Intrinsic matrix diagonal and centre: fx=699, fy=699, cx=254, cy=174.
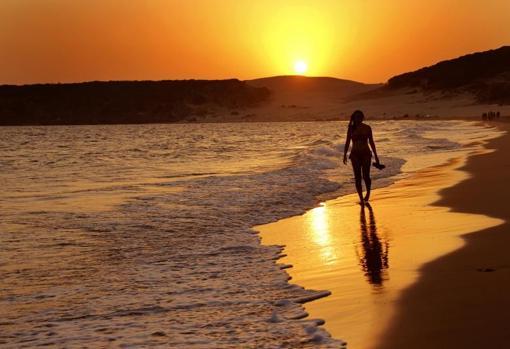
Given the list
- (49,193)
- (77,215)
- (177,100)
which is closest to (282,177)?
(49,193)

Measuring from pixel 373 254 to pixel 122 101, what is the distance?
172626 millimetres

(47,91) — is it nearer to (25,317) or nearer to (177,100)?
(177,100)

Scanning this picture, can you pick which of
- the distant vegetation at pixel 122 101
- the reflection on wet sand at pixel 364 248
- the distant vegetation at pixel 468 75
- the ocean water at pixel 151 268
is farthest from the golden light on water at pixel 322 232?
the distant vegetation at pixel 122 101

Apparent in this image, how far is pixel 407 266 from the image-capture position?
6453 mm

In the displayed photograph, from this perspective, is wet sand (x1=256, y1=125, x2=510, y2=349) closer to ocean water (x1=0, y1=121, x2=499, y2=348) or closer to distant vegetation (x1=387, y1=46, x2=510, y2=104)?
ocean water (x1=0, y1=121, x2=499, y2=348)

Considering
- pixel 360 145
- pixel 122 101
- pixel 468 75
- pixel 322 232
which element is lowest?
pixel 322 232

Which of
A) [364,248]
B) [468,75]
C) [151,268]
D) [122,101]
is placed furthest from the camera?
[122,101]

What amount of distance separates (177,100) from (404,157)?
5956 inches

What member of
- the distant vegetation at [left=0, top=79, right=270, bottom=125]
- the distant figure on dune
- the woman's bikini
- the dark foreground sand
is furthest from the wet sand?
the distant vegetation at [left=0, top=79, right=270, bottom=125]

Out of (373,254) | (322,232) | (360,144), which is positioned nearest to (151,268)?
(373,254)

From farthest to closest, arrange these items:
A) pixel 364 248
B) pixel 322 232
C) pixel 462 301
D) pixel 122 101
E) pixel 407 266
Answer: pixel 122 101 < pixel 322 232 < pixel 364 248 < pixel 407 266 < pixel 462 301

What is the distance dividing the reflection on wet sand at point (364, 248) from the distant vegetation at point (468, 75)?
348ft

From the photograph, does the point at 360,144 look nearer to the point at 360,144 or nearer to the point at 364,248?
the point at 360,144

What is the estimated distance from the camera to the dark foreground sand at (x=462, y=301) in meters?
4.29
